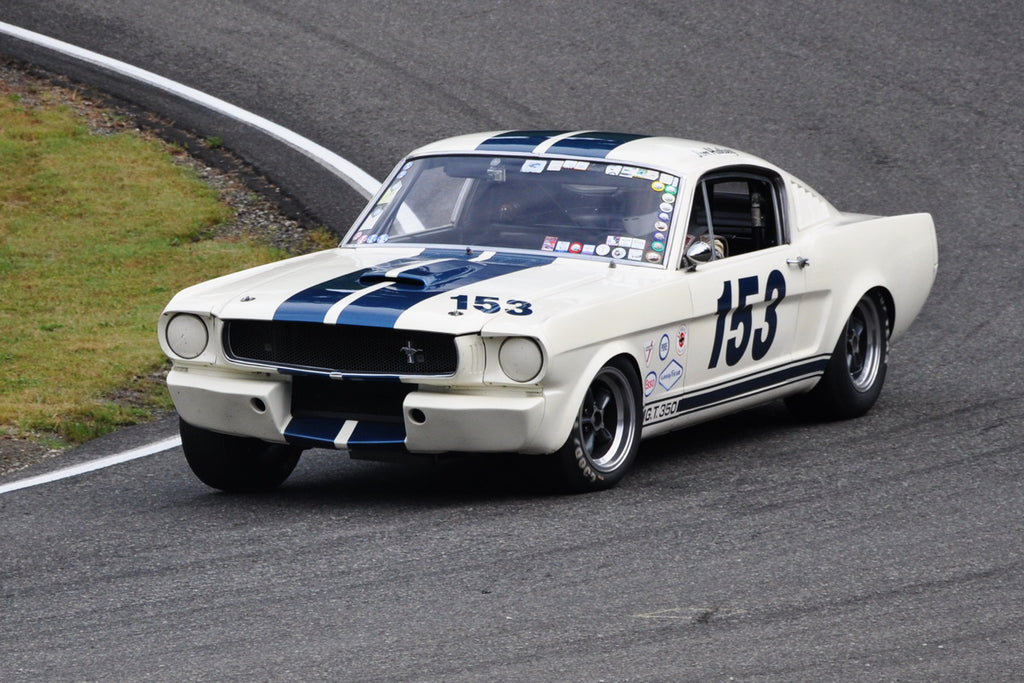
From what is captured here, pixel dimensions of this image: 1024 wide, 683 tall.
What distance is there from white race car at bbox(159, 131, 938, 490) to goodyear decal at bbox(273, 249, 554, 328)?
12 millimetres

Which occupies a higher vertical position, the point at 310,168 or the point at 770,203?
the point at 770,203

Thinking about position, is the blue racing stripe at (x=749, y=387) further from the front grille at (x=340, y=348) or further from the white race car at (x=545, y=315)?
the front grille at (x=340, y=348)

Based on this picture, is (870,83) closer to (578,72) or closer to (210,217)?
(578,72)

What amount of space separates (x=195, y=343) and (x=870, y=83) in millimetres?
10426

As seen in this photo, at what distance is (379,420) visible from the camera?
21.1 ft

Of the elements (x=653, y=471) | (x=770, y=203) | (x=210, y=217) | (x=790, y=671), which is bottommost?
(x=210, y=217)

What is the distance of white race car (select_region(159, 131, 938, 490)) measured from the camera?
20.7ft

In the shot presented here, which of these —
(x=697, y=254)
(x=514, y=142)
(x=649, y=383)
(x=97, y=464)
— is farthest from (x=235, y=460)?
(x=697, y=254)

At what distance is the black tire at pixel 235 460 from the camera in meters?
6.86

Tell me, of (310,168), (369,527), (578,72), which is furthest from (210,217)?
(369,527)

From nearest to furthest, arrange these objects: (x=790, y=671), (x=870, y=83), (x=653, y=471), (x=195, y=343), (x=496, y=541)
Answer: (x=790, y=671)
(x=496, y=541)
(x=195, y=343)
(x=653, y=471)
(x=870, y=83)

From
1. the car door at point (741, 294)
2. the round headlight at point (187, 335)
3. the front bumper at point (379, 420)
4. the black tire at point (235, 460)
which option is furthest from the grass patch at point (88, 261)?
the car door at point (741, 294)

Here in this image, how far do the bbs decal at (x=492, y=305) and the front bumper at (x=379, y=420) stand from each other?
0.30m

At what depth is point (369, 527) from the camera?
6219 millimetres
